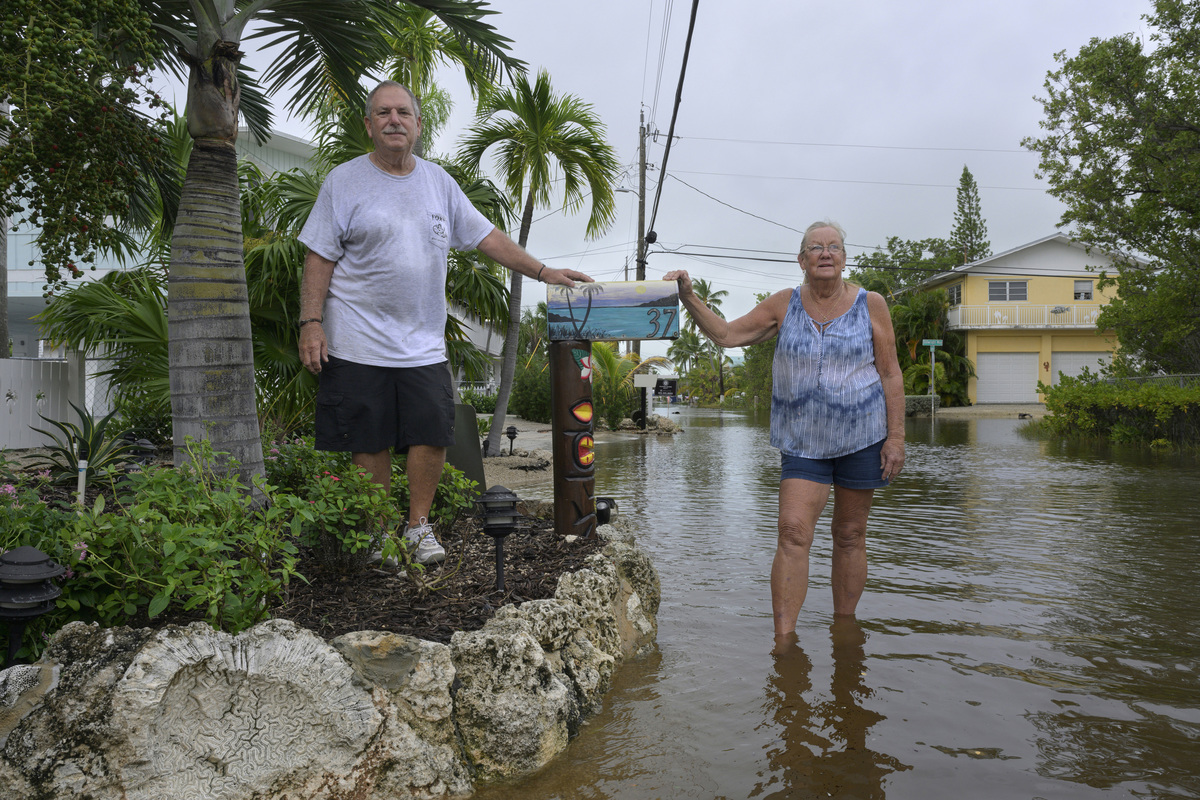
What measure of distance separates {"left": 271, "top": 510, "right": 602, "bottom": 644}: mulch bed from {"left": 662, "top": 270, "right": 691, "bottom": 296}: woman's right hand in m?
1.33

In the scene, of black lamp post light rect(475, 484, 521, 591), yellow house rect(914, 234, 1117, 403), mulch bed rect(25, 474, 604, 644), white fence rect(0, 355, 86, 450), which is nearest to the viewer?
mulch bed rect(25, 474, 604, 644)

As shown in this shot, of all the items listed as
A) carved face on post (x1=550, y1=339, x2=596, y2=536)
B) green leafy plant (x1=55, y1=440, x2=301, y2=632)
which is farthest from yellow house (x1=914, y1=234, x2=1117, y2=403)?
green leafy plant (x1=55, y1=440, x2=301, y2=632)

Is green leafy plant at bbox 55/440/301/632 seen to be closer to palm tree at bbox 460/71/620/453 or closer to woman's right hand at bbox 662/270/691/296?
woman's right hand at bbox 662/270/691/296

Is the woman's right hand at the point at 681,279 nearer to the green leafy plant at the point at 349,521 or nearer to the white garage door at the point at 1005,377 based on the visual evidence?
the green leafy plant at the point at 349,521

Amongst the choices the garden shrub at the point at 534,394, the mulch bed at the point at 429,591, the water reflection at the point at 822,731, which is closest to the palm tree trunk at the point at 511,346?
the mulch bed at the point at 429,591

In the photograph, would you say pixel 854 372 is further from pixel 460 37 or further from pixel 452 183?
pixel 460 37

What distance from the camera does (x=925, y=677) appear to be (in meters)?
3.31

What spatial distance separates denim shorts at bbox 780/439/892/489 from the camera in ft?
11.9

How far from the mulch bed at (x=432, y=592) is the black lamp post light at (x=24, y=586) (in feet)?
2.25

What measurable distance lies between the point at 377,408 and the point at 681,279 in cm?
158

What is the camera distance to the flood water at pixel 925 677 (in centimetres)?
248

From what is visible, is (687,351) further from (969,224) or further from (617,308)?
(617,308)

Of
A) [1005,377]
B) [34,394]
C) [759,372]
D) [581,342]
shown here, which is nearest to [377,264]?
[581,342]

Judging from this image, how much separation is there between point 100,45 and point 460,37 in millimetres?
2471
